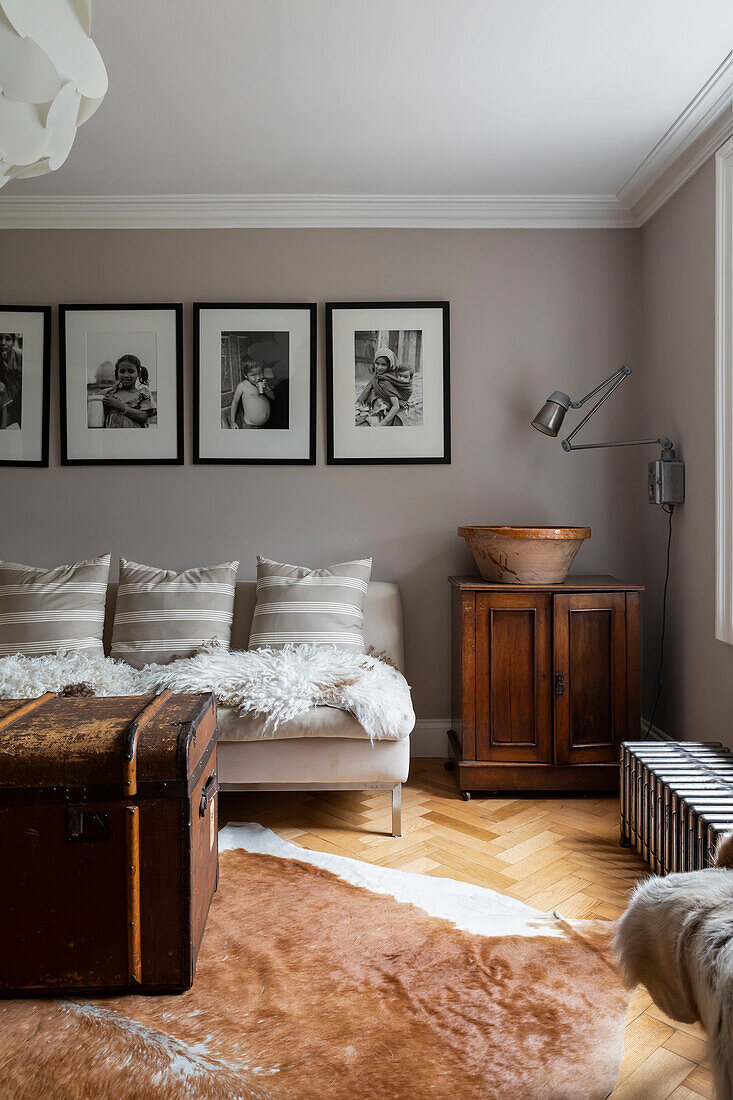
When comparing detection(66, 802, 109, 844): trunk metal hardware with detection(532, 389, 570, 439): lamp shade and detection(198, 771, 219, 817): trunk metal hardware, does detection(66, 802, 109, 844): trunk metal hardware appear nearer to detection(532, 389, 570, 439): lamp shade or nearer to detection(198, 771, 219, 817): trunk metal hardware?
detection(198, 771, 219, 817): trunk metal hardware

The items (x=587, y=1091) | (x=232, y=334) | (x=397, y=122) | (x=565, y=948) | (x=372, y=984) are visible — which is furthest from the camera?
(x=232, y=334)

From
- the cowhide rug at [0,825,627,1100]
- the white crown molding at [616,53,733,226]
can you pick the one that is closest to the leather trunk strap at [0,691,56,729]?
the cowhide rug at [0,825,627,1100]

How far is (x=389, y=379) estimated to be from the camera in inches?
137

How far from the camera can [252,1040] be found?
1.53m

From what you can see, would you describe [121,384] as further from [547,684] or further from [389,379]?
[547,684]

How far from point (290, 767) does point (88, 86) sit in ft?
6.66

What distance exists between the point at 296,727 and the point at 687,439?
1957 millimetres

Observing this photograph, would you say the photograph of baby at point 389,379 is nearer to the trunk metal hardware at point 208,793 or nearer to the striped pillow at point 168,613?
the striped pillow at point 168,613

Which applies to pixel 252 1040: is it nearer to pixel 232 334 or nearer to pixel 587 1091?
pixel 587 1091

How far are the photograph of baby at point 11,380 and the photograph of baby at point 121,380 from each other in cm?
33

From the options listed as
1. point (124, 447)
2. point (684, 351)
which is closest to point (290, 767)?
point (124, 447)

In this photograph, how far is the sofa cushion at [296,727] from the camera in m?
2.50

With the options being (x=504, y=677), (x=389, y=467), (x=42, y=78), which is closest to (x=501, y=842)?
(x=504, y=677)

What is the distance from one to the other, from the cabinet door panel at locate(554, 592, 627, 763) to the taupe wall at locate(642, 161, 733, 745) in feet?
0.96
